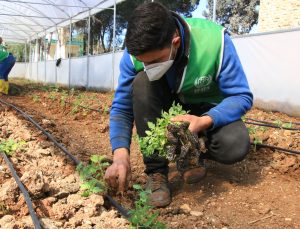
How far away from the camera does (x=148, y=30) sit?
71.9 inches

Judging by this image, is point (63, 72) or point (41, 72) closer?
point (63, 72)

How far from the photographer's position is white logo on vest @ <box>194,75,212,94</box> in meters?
2.31

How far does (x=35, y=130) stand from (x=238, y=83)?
338 cm

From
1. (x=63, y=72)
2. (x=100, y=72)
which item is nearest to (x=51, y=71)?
(x=63, y=72)

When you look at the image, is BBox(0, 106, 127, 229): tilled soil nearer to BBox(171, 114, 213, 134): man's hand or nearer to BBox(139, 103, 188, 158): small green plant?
BBox(139, 103, 188, 158): small green plant

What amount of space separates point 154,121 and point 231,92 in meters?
0.53

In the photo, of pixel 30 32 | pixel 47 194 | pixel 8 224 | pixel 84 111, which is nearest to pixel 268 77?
pixel 84 111

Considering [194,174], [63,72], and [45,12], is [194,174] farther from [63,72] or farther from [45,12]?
[45,12]

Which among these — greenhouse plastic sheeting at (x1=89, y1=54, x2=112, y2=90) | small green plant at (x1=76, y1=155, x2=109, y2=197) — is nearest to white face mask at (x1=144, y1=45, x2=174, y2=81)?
small green plant at (x1=76, y1=155, x2=109, y2=197)

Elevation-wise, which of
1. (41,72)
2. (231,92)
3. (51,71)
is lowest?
(41,72)

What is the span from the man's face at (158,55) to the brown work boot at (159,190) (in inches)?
33.5

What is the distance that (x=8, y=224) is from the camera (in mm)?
1967

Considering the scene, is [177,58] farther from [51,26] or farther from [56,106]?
[51,26]

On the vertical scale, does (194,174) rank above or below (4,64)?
below
